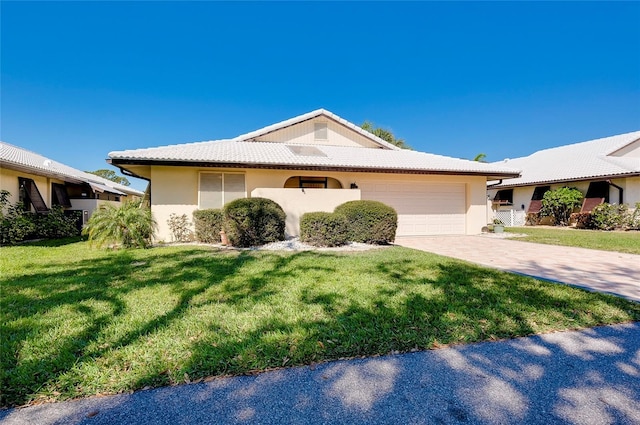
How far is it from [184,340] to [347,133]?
14.1 metres

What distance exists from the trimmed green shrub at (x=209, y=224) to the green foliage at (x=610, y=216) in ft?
63.4

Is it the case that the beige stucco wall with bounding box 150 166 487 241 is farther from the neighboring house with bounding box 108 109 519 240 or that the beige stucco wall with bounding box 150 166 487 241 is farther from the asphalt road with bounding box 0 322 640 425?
the asphalt road with bounding box 0 322 640 425

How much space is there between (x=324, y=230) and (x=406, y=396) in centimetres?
705

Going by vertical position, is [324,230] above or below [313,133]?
below

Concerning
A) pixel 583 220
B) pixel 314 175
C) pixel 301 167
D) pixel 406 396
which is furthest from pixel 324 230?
pixel 583 220

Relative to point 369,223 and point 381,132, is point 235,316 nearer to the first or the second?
point 369,223

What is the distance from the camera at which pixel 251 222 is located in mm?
8922

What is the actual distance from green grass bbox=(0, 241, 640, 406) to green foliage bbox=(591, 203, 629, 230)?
15.5m

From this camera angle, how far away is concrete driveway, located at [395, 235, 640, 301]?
4848 mm

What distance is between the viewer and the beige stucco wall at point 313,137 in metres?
14.8

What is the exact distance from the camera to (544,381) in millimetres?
2145

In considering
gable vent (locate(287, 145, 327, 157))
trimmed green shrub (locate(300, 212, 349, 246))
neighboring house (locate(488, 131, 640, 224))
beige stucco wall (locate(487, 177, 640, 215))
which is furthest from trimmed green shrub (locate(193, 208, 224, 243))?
beige stucco wall (locate(487, 177, 640, 215))

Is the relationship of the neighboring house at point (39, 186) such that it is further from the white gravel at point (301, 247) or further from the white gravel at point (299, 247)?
the white gravel at point (301, 247)

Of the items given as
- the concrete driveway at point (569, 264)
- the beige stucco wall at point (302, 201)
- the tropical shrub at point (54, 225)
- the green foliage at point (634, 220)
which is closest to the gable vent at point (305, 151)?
the beige stucco wall at point (302, 201)
